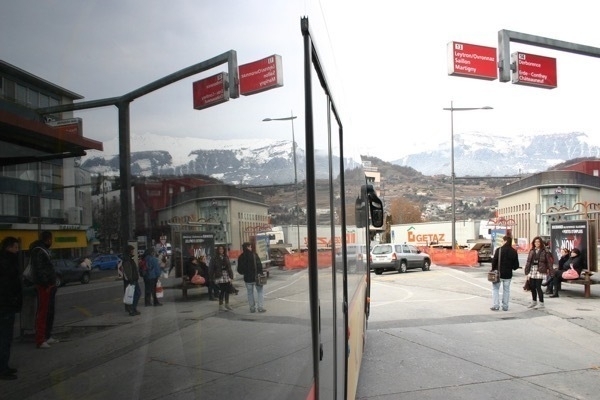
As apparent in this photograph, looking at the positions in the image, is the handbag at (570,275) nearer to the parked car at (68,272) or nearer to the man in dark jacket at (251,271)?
the man in dark jacket at (251,271)

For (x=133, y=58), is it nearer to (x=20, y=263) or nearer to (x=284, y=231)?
(x=20, y=263)

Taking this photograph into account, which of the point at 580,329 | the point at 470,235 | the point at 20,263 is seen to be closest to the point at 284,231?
the point at 20,263

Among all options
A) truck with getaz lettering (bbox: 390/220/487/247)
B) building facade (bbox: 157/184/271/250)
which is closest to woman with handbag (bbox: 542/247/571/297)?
building facade (bbox: 157/184/271/250)

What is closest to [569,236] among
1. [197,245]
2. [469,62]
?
[469,62]

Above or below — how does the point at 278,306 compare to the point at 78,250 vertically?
below

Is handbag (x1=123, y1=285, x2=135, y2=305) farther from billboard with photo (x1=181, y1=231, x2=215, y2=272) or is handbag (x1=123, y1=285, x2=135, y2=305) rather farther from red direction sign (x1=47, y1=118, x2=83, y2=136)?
red direction sign (x1=47, y1=118, x2=83, y2=136)

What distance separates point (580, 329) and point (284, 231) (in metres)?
10.3

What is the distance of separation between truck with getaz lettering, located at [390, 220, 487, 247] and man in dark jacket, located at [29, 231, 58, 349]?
48476mm

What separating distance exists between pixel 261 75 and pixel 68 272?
2.95ft

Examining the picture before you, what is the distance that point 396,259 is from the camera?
92.8 feet

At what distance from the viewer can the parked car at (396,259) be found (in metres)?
28.1

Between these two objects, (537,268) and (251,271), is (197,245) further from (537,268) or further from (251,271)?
(537,268)

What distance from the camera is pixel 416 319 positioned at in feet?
38.0

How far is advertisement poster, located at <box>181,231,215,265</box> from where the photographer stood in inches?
45.1
